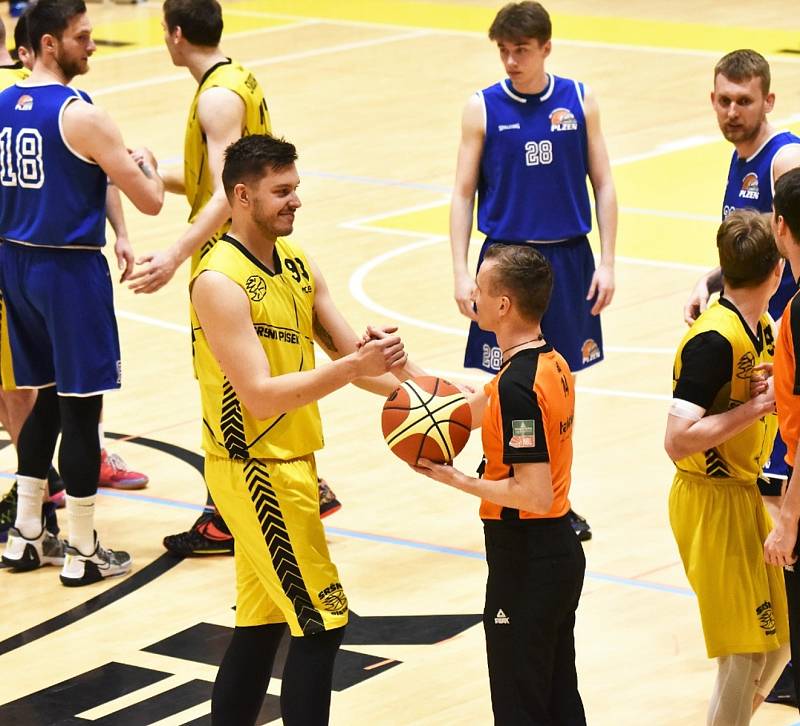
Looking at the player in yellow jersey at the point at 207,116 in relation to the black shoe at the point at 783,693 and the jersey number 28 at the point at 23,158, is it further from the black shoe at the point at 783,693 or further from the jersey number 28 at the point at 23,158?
the black shoe at the point at 783,693

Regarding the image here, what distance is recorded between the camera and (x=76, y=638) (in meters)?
7.28

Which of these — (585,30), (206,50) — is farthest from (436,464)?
(585,30)

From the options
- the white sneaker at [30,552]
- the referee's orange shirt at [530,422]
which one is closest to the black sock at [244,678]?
the referee's orange shirt at [530,422]

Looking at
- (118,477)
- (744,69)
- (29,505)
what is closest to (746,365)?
(744,69)

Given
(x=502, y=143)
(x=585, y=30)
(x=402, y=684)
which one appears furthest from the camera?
(x=585, y=30)

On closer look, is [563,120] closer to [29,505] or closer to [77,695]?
[29,505]

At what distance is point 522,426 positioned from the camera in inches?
201

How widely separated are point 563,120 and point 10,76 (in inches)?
103

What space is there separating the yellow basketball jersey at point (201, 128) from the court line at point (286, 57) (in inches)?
499

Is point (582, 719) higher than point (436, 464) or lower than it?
lower

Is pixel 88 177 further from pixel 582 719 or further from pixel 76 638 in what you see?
pixel 582 719

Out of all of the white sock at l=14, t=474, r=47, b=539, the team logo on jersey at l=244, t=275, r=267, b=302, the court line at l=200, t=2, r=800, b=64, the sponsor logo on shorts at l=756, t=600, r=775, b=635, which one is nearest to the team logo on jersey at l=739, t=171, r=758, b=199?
the sponsor logo on shorts at l=756, t=600, r=775, b=635

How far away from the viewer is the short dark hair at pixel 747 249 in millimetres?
5469

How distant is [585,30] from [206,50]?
55.1ft
